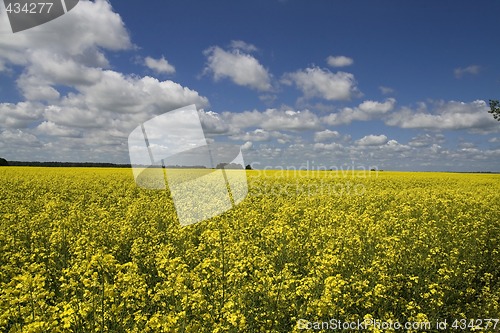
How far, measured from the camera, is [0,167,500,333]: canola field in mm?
4816

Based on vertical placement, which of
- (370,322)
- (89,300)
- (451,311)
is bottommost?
(451,311)

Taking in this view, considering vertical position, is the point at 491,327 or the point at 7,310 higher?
the point at 7,310

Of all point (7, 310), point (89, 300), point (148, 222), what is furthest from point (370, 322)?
point (148, 222)

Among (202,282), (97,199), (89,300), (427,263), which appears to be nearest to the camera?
(89,300)

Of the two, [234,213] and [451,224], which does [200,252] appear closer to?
[234,213]

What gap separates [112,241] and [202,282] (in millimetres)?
4917

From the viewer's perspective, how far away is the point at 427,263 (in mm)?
7895

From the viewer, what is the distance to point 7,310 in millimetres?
4391

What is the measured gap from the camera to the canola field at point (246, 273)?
482cm

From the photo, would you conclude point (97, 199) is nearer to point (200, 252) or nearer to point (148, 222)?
point (148, 222)

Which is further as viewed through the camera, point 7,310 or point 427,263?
point 427,263

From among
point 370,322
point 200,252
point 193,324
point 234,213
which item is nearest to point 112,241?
point 200,252

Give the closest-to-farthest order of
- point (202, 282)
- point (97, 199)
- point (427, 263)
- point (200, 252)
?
point (202, 282)
point (427, 263)
point (200, 252)
point (97, 199)

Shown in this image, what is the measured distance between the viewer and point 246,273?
5.82 metres
